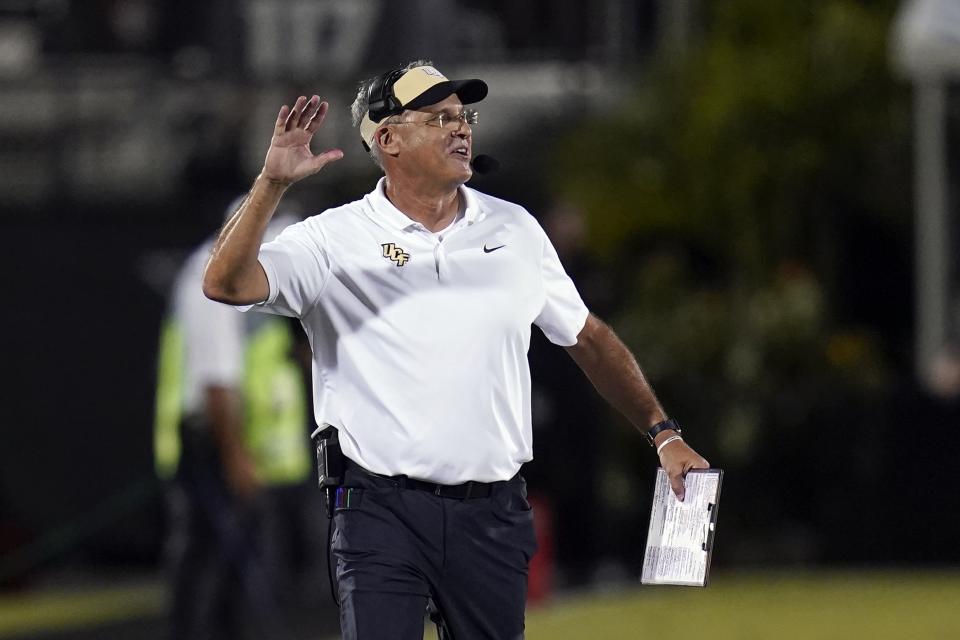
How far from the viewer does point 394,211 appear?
528 centimetres

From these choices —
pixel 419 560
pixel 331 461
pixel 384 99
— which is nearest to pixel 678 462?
pixel 419 560

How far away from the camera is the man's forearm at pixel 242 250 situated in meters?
4.79

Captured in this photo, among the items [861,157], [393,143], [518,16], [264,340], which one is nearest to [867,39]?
[861,157]

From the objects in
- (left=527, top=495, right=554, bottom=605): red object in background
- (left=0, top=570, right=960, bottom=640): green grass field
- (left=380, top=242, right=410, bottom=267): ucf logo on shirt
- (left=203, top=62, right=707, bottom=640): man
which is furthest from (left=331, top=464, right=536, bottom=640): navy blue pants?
(left=527, top=495, right=554, bottom=605): red object in background

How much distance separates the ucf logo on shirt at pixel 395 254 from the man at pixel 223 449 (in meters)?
3.35

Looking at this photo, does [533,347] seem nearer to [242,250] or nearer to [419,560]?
[419,560]

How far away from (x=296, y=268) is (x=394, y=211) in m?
0.35

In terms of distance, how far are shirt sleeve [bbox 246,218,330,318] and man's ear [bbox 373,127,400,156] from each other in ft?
0.93

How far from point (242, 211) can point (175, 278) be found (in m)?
8.79

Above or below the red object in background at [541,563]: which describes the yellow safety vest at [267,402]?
above

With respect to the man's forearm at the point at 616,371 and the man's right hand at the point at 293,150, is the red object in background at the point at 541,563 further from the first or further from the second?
the man's right hand at the point at 293,150

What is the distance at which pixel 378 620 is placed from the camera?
512 centimetres

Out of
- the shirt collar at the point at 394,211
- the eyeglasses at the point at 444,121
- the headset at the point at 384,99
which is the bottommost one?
the shirt collar at the point at 394,211

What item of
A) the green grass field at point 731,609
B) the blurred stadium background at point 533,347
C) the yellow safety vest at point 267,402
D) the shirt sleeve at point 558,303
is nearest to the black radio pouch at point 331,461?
the shirt sleeve at point 558,303
